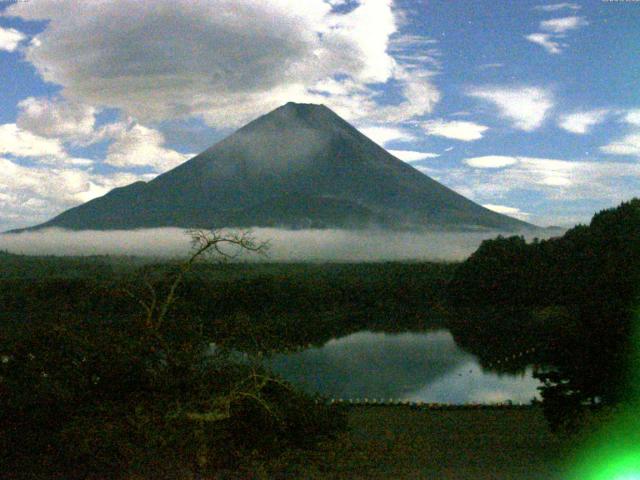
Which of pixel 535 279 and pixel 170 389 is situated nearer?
pixel 170 389

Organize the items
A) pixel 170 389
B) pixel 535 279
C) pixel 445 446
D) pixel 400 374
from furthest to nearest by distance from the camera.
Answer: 1. pixel 535 279
2. pixel 400 374
3. pixel 445 446
4. pixel 170 389

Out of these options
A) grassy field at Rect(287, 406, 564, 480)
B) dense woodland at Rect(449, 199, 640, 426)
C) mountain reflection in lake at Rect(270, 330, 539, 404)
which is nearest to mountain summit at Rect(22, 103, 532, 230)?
dense woodland at Rect(449, 199, 640, 426)

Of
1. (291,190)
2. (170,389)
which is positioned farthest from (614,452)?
(291,190)

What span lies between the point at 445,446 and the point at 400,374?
1178 centimetres

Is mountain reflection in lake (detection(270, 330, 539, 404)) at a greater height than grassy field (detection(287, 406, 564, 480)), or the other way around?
grassy field (detection(287, 406, 564, 480))

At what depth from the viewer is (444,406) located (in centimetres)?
960

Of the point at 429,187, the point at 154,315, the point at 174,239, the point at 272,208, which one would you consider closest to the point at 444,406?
the point at 154,315

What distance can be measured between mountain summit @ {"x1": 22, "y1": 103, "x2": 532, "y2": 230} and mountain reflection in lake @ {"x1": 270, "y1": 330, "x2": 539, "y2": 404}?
5999 centimetres

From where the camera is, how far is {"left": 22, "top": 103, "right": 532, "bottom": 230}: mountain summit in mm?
90500

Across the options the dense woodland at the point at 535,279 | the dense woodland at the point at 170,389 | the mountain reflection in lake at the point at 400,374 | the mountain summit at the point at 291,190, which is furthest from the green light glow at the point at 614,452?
the mountain summit at the point at 291,190

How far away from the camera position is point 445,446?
271 inches

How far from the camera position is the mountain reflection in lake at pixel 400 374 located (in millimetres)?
14891

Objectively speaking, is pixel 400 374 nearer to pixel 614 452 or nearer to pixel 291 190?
pixel 614 452

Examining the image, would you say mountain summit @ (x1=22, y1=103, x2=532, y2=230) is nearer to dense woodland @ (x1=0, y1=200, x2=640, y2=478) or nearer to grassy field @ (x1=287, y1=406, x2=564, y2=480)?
grassy field @ (x1=287, y1=406, x2=564, y2=480)
